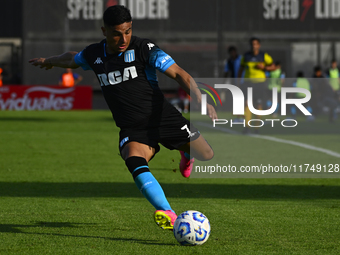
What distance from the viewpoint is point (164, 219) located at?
14.3ft

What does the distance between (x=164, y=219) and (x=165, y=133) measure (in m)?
1.03

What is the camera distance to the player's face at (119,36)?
4.69 metres

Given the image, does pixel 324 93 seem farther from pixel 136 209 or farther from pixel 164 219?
pixel 164 219

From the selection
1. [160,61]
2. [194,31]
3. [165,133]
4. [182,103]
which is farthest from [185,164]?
[194,31]

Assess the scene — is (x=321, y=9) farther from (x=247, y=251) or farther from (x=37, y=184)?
(x=247, y=251)

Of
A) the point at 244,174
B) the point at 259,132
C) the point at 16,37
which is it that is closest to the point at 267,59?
the point at 259,132

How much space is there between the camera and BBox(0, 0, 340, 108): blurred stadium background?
31.6m

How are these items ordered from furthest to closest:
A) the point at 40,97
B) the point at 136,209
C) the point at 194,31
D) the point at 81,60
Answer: the point at 194,31 → the point at 40,97 → the point at 136,209 → the point at 81,60

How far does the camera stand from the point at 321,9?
110ft

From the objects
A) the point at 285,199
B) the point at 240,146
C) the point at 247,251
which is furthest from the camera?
the point at 240,146

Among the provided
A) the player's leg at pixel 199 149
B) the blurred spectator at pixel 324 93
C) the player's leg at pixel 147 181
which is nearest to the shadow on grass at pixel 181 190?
the player's leg at pixel 199 149

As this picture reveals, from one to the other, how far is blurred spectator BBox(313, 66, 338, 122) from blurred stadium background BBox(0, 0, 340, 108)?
30.7 feet

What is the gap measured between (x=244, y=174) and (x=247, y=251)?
15.2ft

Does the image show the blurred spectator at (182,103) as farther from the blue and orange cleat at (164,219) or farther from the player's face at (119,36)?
the blue and orange cleat at (164,219)
